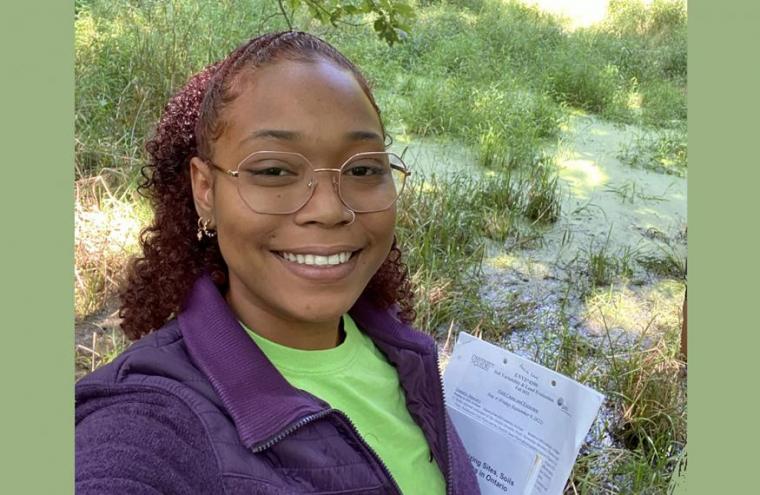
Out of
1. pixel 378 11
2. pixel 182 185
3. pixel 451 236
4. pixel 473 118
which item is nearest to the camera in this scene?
pixel 182 185

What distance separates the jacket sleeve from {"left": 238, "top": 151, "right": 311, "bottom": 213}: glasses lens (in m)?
0.33

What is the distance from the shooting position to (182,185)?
1.26m

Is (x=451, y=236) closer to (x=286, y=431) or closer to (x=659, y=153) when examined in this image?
(x=659, y=153)

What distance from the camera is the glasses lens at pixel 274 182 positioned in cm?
103

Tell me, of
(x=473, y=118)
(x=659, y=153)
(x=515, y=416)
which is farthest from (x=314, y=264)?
(x=659, y=153)

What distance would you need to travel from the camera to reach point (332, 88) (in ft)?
3.56

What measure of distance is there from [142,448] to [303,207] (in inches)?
16.6

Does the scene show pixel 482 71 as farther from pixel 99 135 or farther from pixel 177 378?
pixel 177 378

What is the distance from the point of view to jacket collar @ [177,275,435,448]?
0.93 m

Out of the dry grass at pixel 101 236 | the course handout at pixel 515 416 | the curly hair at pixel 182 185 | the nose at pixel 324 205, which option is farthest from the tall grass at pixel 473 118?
the nose at pixel 324 205

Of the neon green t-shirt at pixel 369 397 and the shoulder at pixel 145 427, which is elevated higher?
the shoulder at pixel 145 427

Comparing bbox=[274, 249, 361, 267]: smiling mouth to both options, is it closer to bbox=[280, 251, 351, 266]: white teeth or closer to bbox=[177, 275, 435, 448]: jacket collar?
bbox=[280, 251, 351, 266]: white teeth

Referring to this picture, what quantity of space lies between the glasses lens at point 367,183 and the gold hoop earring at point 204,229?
0.92ft

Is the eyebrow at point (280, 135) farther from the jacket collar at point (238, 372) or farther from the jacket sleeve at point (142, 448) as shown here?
the jacket sleeve at point (142, 448)
